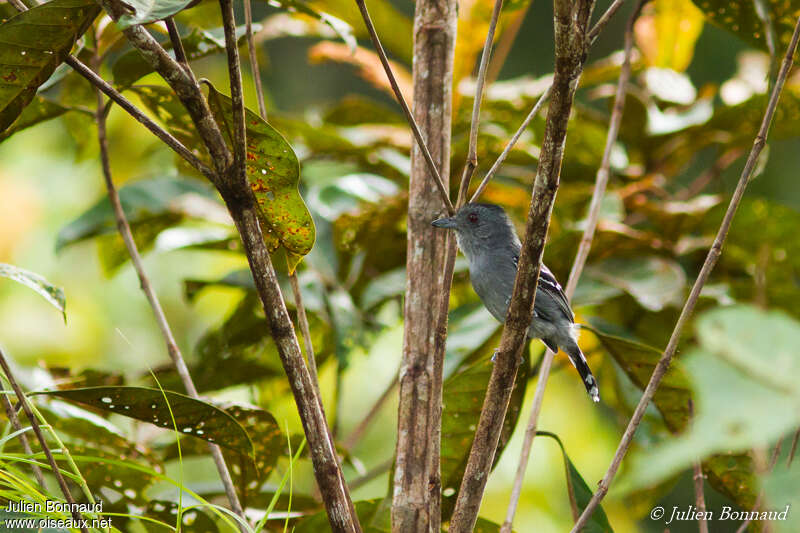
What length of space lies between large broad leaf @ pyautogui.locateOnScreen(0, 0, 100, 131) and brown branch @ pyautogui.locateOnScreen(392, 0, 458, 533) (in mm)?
580

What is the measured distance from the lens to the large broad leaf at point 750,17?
2.17 m

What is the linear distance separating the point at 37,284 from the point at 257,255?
76cm

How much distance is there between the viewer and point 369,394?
5.55 metres

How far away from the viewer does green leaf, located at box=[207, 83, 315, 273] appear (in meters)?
1.68

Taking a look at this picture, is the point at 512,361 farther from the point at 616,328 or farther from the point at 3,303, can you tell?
the point at 3,303

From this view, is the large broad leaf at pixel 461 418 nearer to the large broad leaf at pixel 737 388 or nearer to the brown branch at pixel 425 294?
the brown branch at pixel 425 294

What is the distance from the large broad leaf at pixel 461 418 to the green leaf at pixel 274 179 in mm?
643

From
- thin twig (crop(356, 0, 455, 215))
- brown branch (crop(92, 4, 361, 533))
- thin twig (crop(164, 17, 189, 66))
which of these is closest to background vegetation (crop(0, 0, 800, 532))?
brown branch (crop(92, 4, 361, 533))

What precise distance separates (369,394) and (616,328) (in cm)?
297

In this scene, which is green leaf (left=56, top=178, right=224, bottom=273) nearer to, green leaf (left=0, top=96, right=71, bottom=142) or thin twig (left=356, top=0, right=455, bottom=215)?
green leaf (left=0, top=96, right=71, bottom=142)

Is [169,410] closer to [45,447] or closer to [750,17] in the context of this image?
[45,447]

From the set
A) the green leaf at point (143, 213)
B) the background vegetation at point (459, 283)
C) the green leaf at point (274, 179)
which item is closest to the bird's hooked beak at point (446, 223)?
the green leaf at point (274, 179)

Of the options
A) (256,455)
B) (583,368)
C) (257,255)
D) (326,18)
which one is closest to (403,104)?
(257,255)

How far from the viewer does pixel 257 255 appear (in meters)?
1.41
